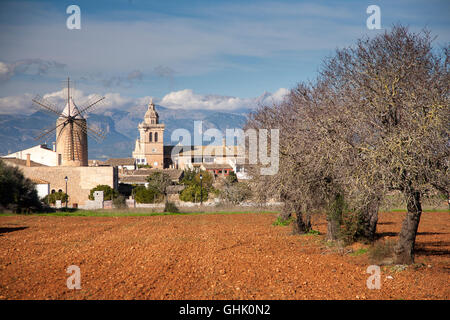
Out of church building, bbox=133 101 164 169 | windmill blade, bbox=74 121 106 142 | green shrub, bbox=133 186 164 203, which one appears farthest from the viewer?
church building, bbox=133 101 164 169

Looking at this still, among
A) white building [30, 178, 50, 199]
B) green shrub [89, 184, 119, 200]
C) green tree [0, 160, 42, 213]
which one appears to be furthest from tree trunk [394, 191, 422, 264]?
white building [30, 178, 50, 199]

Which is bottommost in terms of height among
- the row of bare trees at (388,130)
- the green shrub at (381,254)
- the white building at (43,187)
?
the green shrub at (381,254)

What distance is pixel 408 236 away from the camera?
42.4 ft

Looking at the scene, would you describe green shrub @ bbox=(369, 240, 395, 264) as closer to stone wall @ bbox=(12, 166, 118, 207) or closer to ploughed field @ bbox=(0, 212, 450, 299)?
ploughed field @ bbox=(0, 212, 450, 299)

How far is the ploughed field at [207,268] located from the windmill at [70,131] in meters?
40.1

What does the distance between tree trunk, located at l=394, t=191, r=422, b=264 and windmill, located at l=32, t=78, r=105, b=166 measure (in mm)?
53397

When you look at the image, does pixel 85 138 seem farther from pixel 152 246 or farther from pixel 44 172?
pixel 152 246

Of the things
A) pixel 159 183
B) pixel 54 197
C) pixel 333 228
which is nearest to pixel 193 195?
pixel 159 183

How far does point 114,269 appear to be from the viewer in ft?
43.4

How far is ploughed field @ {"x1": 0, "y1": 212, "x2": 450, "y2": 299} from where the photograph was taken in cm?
1050

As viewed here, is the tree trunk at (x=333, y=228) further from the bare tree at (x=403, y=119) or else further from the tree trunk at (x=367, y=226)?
the bare tree at (x=403, y=119)

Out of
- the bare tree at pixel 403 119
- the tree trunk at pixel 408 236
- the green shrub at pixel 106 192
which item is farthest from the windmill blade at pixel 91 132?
the tree trunk at pixel 408 236

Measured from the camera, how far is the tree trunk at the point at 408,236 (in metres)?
12.7
